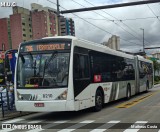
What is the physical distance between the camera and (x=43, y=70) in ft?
39.3

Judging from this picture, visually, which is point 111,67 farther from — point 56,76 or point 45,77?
point 45,77

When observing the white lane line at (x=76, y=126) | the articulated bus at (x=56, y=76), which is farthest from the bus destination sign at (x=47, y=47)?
the white lane line at (x=76, y=126)

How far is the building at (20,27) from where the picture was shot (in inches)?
4409

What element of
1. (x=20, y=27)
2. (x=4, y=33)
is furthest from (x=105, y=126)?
(x=4, y=33)

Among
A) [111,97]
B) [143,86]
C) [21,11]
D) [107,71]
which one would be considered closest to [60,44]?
[107,71]

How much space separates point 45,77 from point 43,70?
28cm

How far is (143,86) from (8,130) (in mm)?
17808

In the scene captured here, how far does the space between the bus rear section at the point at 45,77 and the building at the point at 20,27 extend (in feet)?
330

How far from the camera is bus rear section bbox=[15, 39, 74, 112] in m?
11.7

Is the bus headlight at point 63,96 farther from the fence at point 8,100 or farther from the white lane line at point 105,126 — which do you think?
the fence at point 8,100

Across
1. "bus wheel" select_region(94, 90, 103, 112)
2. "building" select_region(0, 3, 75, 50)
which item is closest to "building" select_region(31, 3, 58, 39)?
"building" select_region(0, 3, 75, 50)

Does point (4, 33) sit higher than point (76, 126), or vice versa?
point (4, 33)

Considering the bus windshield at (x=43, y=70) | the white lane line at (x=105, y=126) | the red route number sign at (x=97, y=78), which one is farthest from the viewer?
the red route number sign at (x=97, y=78)

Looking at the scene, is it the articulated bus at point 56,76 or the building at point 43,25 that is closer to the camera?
the articulated bus at point 56,76
